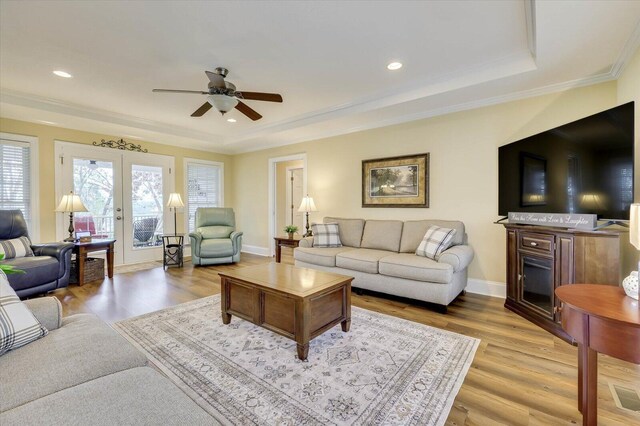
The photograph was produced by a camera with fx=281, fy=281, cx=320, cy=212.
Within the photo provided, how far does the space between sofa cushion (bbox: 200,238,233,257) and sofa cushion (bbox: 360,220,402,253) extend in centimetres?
251

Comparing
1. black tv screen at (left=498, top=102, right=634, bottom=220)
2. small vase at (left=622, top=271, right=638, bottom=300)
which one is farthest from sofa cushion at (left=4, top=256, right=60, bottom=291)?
black tv screen at (left=498, top=102, right=634, bottom=220)

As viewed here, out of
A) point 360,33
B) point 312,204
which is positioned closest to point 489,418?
point 360,33

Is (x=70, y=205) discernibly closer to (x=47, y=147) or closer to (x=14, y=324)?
(x=47, y=147)

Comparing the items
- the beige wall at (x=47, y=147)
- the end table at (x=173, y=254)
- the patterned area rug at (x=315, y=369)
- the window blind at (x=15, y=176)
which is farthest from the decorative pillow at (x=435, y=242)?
the window blind at (x=15, y=176)

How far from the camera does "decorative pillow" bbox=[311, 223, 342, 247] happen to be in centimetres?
430

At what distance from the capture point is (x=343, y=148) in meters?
4.96

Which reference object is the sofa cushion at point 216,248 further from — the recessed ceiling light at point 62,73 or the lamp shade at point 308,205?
the recessed ceiling light at point 62,73

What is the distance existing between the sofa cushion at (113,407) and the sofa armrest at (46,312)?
729mm

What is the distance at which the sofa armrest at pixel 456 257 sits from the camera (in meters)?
3.00

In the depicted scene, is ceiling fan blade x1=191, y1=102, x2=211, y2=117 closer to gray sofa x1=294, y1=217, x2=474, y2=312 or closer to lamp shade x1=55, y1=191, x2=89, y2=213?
gray sofa x1=294, y1=217, x2=474, y2=312

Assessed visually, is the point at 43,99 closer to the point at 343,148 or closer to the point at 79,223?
the point at 79,223

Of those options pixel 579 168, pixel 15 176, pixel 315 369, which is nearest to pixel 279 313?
pixel 315 369

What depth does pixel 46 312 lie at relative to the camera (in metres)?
1.50

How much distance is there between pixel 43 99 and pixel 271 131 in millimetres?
3126
